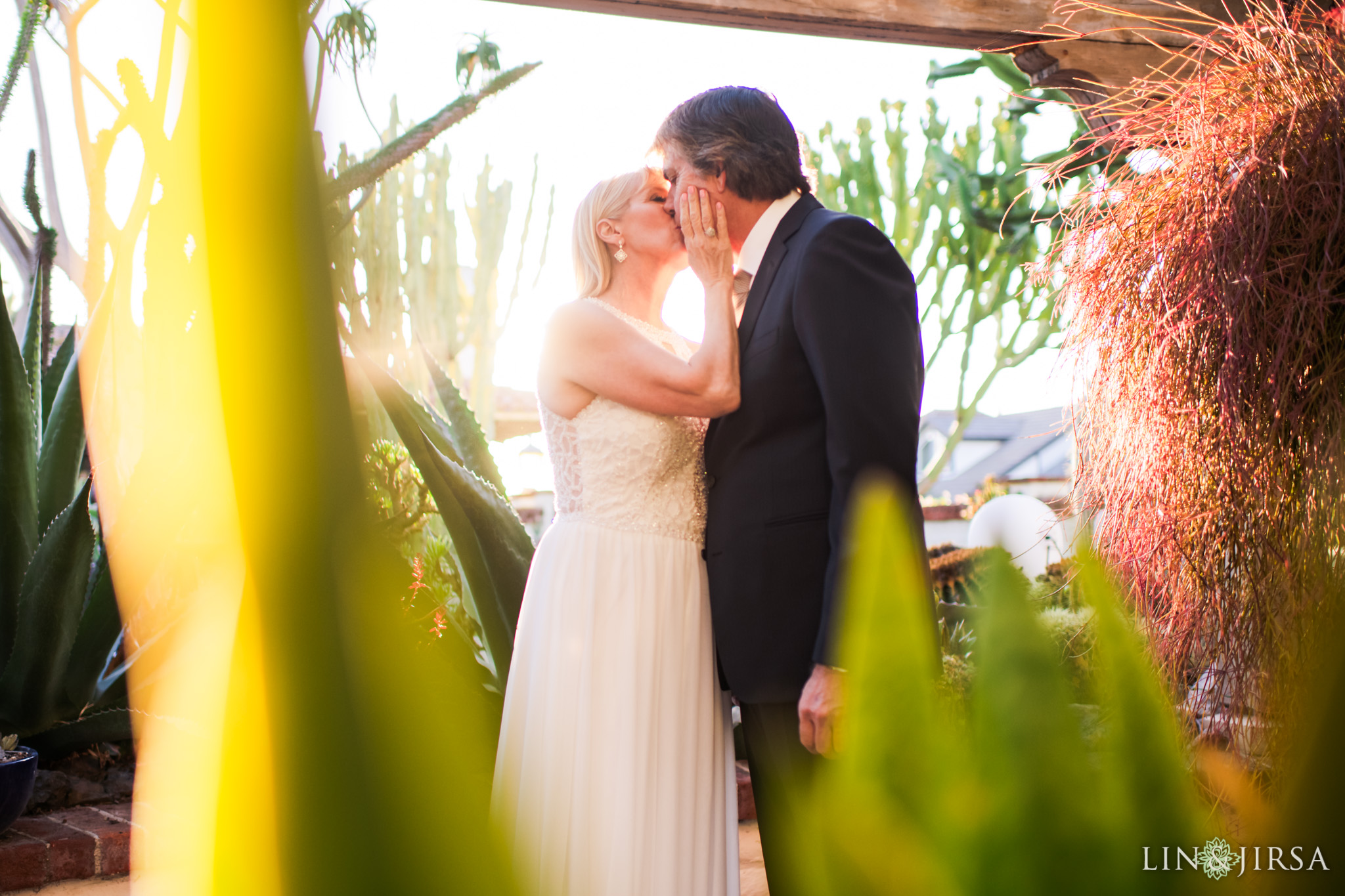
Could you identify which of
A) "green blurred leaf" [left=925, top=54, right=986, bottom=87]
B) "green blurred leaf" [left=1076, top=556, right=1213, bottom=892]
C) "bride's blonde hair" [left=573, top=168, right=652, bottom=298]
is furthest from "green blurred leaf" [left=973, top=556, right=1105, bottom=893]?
"green blurred leaf" [left=925, top=54, right=986, bottom=87]

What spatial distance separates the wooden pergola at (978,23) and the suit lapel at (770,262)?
1.40 meters

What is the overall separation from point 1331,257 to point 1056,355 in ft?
2.15

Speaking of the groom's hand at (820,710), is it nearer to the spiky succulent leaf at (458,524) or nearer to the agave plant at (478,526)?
the spiky succulent leaf at (458,524)

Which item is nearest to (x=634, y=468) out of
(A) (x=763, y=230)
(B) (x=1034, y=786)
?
(A) (x=763, y=230)

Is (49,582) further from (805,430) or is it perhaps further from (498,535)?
(805,430)

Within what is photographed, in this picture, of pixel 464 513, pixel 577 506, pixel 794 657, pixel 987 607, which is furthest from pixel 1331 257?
pixel 464 513

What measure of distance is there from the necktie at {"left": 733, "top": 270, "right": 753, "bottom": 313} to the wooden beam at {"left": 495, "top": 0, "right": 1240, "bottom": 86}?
1.32 m

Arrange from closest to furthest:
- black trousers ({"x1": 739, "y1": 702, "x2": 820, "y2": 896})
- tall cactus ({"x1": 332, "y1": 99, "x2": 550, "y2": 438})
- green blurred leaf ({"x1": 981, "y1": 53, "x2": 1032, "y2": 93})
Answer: black trousers ({"x1": 739, "y1": 702, "x2": 820, "y2": 896}) < green blurred leaf ({"x1": 981, "y1": 53, "x2": 1032, "y2": 93}) < tall cactus ({"x1": 332, "y1": 99, "x2": 550, "y2": 438})

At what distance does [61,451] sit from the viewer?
2809 mm

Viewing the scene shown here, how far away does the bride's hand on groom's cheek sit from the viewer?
1661mm

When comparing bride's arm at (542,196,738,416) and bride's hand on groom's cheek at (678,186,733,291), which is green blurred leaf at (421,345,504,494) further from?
bride's hand on groom's cheek at (678,186,733,291)

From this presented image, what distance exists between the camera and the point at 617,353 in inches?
68.9

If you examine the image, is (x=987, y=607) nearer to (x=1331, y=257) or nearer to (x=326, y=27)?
(x=326, y=27)

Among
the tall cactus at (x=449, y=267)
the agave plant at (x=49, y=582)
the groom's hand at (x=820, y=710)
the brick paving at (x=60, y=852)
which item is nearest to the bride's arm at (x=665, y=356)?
the groom's hand at (x=820, y=710)
